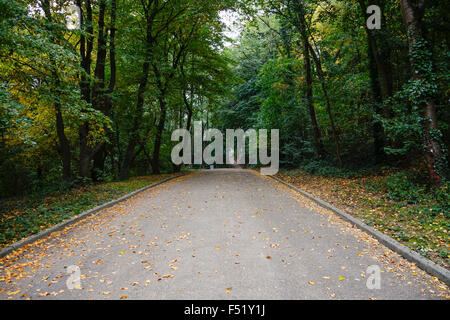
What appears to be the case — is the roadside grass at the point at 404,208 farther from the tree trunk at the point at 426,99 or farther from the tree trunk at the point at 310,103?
the tree trunk at the point at 310,103

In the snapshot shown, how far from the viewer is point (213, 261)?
428cm

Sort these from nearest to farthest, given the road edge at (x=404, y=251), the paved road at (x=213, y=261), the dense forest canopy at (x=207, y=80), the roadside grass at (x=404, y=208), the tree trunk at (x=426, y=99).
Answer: the paved road at (x=213, y=261) < the road edge at (x=404, y=251) < the roadside grass at (x=404, y=208) < the tree trunk at (x=426, y=99) < the dense forest canopy at (x=207, y=80)

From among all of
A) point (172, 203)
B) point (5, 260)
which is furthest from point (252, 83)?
point (5, 260)

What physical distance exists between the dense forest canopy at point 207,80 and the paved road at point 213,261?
9.93 feet

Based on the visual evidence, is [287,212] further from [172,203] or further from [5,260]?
[5,260]

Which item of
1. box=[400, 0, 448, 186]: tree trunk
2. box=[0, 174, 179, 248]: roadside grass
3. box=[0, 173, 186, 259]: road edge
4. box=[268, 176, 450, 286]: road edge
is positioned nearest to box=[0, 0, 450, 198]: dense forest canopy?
box=[400, 0, 448, 186]: tree trunk

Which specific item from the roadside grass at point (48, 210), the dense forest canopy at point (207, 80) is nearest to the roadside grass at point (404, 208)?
the dense forest canopy at point (207, 80)

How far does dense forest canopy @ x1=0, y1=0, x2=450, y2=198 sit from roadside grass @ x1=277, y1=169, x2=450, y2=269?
2.29 ft

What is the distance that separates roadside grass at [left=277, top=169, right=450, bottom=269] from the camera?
185 inches

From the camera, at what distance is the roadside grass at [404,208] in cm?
470

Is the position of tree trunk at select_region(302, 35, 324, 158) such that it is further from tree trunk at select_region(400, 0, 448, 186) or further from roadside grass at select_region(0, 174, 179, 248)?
roadside grass at select_region(0, 174, 179, 248)

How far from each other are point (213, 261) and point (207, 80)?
18.4 metres

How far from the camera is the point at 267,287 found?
3480mm

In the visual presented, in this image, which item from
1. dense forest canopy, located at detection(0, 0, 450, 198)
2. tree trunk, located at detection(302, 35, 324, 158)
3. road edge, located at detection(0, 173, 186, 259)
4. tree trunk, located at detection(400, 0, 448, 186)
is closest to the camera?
road edge, located at detection(0, 173, 186, 259)
